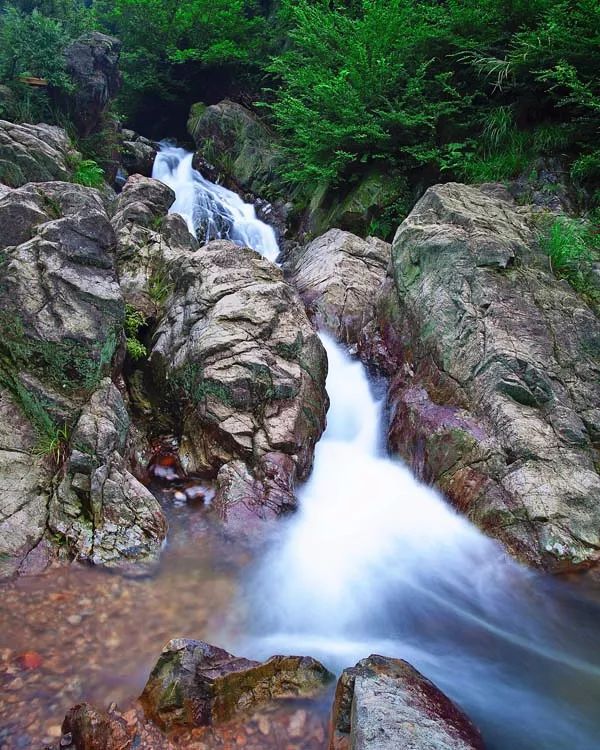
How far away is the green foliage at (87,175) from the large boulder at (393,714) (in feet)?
30.1

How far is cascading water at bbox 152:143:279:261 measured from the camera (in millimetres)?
11141

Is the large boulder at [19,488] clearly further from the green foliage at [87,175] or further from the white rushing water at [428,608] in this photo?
the green foliage at [87,175]

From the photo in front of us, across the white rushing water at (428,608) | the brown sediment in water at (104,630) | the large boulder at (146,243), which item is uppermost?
the large boulder at (146,243)

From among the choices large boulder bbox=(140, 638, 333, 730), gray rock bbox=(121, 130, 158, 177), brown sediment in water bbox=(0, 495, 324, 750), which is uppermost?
gray rock bbox=(121, 130, 158, 177)

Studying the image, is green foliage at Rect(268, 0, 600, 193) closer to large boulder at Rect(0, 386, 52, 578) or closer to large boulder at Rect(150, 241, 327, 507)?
large boulder at Rect(150, 241, 327, 507)

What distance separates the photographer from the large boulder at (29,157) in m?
7.34

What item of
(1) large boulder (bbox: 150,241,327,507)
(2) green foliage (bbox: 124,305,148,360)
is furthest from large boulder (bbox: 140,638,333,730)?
(2) green foliage (bbox: 124,305,148,360)

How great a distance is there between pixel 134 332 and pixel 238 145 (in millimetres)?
11020

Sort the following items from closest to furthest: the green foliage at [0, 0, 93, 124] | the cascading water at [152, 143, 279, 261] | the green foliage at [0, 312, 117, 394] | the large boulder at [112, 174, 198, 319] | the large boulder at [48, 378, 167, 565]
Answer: the large boulder at [48, 378, 167, 565]
the green foliage at [0, 312, 117, 394]
the large boulder at [112, 174, 198, 319]
the green foliage at [0, 0, 93, 124]
the cascading water at [152, 143, 279, 261]

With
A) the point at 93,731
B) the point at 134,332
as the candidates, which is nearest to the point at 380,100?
the point at 134,332

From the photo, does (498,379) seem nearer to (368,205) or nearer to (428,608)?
(428,608)

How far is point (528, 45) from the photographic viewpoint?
23.6 ft

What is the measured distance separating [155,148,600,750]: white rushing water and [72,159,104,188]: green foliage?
23.5 feet

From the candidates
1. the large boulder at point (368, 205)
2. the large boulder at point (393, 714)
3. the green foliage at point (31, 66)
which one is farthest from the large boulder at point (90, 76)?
the large boulder at point (393, 714)
